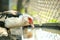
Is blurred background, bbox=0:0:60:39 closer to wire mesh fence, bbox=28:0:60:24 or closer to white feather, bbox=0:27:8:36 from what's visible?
wire mesh fence, bbox=28:0:60:24

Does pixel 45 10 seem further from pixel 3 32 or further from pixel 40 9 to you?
pixel 3 32

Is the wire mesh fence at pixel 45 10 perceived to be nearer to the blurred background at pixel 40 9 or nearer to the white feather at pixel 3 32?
the blurred background at pixel 40 9

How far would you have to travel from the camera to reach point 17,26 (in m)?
0.95

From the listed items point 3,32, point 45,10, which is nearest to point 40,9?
point 45,10

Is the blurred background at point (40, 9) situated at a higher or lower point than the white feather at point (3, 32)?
higher

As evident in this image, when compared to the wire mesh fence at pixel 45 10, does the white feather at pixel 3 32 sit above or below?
below

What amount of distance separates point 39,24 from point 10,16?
0.93 ft

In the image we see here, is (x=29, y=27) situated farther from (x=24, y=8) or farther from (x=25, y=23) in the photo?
(x=24, y=8)

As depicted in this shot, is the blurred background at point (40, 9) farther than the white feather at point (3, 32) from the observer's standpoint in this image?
Yes

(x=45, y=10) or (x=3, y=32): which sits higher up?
(x=45, y=10)

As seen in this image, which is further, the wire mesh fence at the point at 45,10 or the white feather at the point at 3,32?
the wire mesh fence at the point at 45,10

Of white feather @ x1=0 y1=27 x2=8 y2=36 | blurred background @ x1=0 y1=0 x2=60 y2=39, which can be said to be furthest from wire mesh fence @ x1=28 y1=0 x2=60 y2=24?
white feather @ x1=0 y1=27 x2=8 y2=36

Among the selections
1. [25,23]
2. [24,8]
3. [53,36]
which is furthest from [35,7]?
[53,36]

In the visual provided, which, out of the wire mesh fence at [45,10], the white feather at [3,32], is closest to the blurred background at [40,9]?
the wire mesh fence at [45,10]
